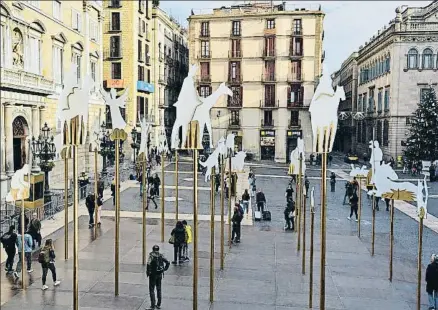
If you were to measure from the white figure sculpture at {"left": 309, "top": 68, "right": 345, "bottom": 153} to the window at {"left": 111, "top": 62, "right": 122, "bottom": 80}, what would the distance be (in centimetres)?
4171

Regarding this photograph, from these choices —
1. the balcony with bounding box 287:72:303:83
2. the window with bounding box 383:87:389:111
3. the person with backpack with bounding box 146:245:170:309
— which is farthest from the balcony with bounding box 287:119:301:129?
the person with backpack with bounding box 146:245:170:309

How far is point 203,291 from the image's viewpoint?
1176cm

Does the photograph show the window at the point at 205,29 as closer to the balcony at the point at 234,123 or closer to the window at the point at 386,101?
the balcony at the point at 234,123

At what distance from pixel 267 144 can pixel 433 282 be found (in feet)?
146

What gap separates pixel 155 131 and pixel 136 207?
107ft

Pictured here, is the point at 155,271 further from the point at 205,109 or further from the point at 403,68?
the point at 403,68

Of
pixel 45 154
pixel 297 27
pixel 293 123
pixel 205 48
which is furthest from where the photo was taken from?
pixel 205 48

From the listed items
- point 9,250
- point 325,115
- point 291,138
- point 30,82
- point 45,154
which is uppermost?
point 30,82

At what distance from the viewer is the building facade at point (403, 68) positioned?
4544cm

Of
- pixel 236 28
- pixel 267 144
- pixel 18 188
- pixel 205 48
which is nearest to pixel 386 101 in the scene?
pixel 267 144

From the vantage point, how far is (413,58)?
4597cm

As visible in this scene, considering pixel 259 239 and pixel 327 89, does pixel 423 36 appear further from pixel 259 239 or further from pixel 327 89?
pixel 327 89

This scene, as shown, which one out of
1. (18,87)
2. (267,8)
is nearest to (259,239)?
(18,87)

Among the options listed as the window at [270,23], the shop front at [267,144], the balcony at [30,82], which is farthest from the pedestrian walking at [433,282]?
the window at [270,23]
